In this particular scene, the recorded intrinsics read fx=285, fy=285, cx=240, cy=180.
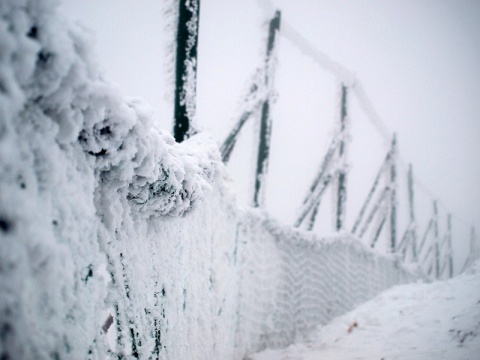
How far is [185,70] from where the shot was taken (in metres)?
1.96

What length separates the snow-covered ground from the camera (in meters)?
2.03

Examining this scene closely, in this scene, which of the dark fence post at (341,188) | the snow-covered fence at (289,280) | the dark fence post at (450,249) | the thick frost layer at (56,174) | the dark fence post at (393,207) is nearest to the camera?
the thick frost layer at (56,174)

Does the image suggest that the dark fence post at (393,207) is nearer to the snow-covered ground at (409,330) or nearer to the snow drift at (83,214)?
the snow-covered ground at (409,330)

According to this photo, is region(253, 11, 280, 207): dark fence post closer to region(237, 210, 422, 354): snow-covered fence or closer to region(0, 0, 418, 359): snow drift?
region(237, 210, 422, 354): snow-covered fence

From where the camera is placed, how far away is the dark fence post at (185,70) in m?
1.94

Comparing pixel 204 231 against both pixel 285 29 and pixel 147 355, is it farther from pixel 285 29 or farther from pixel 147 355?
pixel 285 29

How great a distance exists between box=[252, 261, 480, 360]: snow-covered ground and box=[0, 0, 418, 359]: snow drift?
158 centimetres

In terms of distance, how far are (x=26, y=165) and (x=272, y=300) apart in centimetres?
268

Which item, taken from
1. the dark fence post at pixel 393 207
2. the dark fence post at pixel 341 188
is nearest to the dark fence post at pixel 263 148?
the dark fence post at pixel 341 188

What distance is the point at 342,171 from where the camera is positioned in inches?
179

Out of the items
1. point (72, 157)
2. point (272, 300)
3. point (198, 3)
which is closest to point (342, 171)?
point (272, 300)

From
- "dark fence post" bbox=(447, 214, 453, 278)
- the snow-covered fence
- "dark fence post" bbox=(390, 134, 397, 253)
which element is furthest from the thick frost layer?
"dark fence post" bbox=(447, 214, 453, 278)

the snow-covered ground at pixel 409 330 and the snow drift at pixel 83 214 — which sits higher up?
the snow drift at pixel 83 214

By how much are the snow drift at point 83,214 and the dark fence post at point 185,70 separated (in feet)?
2.25
